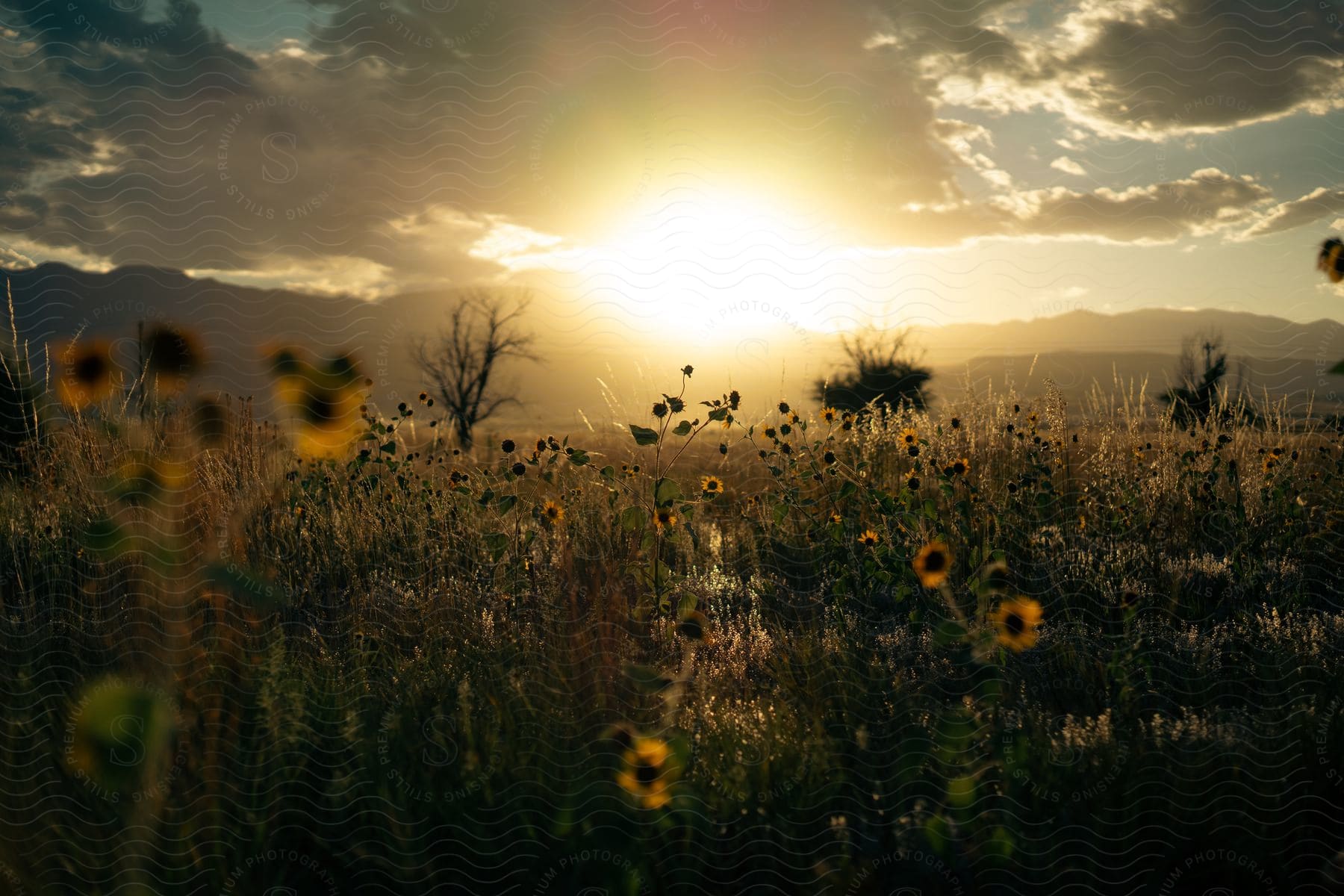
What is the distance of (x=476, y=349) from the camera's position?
24172 mm

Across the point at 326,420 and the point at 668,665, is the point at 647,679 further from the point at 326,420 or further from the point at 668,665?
the point at 326,420

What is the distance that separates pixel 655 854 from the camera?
232cm

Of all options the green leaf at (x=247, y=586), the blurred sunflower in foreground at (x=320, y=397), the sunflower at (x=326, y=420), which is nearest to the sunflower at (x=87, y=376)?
the blurred sunflower in foreground at (x=320, y=397)

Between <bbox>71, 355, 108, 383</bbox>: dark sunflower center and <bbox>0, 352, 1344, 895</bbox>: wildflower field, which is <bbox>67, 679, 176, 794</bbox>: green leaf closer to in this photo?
<bbox>0, 352, 1344, 895</bbox>: wildflower field

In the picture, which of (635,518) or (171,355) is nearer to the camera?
(635,518)

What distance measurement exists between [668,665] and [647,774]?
1.21 meters

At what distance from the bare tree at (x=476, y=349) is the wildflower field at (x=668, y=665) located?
13608 millimetres

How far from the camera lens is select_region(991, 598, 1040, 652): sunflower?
3.41 m

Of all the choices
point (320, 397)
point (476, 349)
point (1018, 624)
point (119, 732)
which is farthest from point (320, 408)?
point (476, 349)

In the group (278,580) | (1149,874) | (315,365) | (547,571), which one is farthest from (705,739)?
(315,365)

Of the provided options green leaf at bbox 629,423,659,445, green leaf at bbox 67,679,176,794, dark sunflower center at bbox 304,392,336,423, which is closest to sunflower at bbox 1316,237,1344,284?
green leaf at bbox 629,423,659,445

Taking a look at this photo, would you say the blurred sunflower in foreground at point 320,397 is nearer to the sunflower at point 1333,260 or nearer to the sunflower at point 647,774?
the sunflower at point 647,774

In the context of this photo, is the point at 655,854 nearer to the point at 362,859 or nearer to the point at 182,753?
the point at 362,859

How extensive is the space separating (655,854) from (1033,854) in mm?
990
